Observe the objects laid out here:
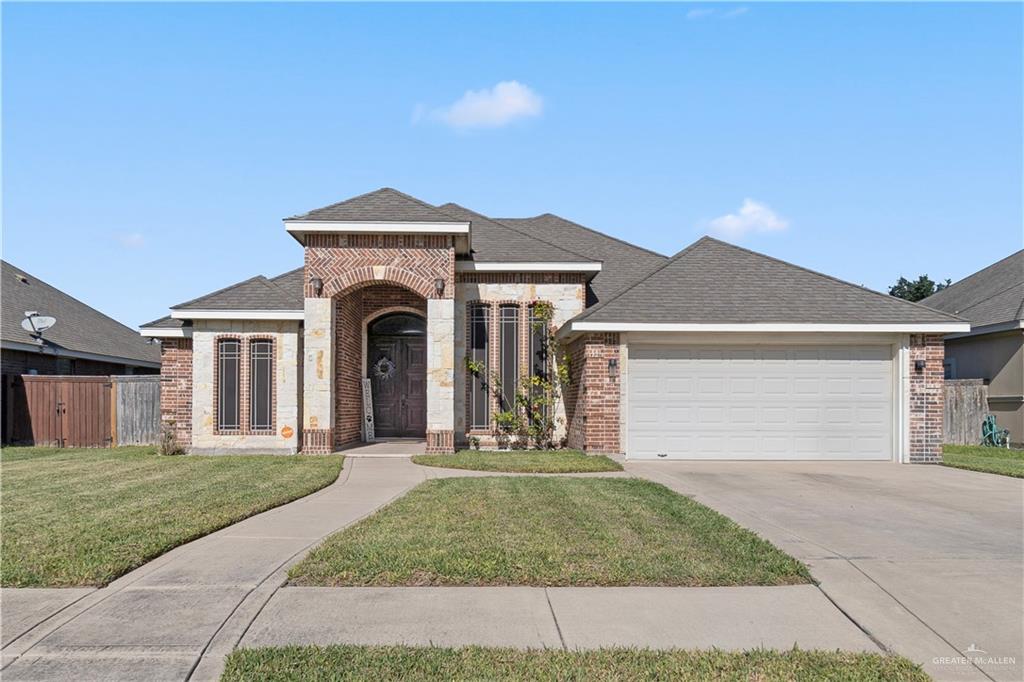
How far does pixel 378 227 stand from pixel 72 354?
1327cm

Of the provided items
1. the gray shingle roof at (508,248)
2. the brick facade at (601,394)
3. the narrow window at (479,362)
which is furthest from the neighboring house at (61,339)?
the brick facade at (601,394)

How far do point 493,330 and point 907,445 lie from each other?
912 centimetres

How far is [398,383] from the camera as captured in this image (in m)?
17.7

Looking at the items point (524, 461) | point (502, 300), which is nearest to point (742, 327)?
point (524, 461)

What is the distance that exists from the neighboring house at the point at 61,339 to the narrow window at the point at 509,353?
13611mm

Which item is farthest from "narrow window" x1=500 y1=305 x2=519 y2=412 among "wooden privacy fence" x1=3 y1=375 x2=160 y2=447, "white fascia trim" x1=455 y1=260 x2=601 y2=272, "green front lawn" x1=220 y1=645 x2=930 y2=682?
"green front lawn" x1=220 y1=645 x2=930 y2=682

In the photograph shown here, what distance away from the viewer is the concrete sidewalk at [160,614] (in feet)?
13.0

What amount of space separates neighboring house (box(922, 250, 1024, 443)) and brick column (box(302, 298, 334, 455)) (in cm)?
1483

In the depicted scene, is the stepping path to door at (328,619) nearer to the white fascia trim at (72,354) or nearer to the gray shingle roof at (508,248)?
the gray shingle roof at (508,248)

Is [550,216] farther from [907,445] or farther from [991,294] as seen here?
[991,294]

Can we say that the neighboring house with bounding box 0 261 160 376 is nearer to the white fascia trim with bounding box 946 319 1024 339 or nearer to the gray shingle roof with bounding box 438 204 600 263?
the gray shingle roof with bounding box 438 204 600 263

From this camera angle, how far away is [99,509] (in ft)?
26.4

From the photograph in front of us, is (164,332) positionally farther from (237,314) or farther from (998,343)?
(998,343)

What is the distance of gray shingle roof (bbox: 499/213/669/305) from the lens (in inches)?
719
